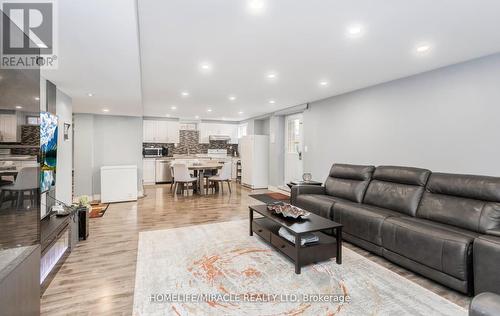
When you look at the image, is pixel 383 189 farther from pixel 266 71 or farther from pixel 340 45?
pixel 266 71

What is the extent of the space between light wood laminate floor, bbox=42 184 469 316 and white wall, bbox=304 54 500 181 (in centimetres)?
167

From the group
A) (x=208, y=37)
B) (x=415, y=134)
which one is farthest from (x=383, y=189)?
(x=208, y=37)

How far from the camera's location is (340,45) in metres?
2.50

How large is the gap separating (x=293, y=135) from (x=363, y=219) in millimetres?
3997

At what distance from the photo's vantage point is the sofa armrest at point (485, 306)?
1.07 metres

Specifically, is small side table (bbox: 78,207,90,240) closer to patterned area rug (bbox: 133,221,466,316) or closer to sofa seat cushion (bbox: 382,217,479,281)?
patterned area rug (bbox: 133,221,466,316)

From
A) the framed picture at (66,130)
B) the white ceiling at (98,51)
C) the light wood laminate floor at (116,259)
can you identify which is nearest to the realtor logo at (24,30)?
the white ceiling at (98,51)

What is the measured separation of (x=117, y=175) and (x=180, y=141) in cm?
371

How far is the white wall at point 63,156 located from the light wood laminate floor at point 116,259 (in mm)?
667

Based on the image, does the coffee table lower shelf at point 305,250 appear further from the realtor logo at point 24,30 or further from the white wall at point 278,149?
the white wall at point 278,149

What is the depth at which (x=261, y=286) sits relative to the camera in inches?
85.8

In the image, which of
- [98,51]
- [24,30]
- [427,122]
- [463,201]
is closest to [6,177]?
[24,30]

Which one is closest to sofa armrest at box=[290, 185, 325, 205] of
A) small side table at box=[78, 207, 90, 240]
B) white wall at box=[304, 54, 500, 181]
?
white wall at box=[304, 54, 500, 181]

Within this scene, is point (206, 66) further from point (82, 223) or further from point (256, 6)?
point (82, 223)
